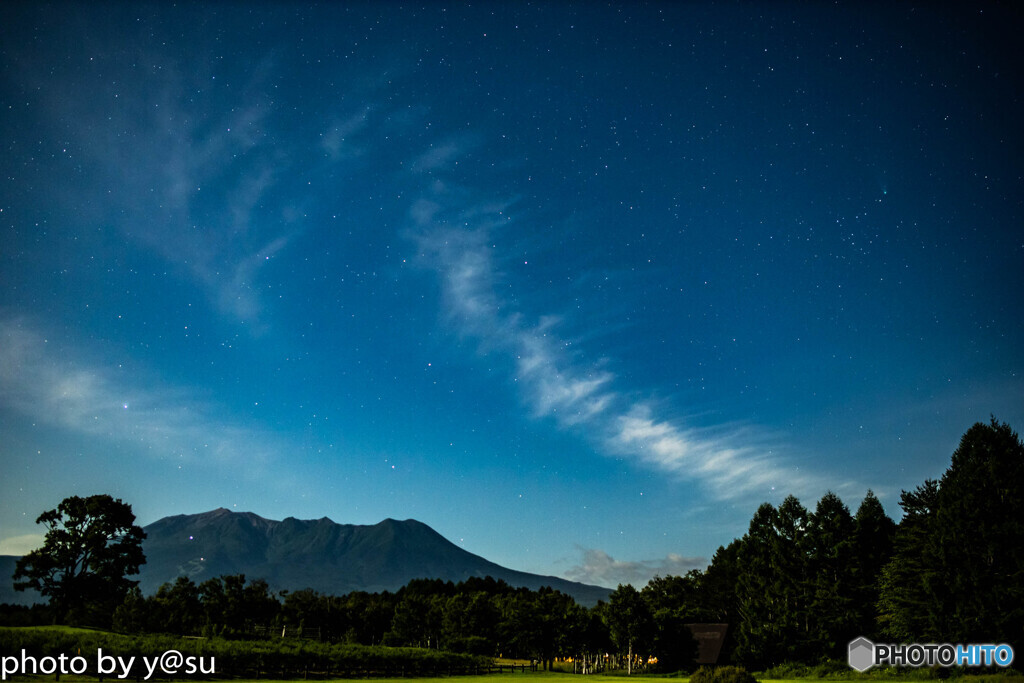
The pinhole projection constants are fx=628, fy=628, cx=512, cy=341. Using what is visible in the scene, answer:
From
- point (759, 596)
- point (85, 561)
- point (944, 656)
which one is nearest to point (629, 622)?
point (759, 596)

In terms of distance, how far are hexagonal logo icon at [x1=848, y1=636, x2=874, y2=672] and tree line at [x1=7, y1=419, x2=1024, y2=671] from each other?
1118 mm

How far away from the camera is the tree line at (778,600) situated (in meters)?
46.1

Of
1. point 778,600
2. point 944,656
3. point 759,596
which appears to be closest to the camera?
point 944,656

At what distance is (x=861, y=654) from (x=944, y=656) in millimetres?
23858

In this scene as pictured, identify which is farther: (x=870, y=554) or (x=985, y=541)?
(x=870, y=554)

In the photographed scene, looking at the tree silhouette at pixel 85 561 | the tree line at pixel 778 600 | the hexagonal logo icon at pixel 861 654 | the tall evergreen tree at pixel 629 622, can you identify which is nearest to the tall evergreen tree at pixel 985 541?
the tree line at pixel 778 600

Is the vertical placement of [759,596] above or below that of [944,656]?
below

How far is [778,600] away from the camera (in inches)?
2953

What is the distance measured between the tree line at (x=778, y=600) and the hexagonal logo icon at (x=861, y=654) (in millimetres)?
1118

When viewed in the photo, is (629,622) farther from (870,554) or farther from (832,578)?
(870,554)

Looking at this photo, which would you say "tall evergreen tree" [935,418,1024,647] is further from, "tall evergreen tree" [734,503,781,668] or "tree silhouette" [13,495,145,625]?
"tree silhouette" [13,495,145,625]

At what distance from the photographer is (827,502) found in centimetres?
7962

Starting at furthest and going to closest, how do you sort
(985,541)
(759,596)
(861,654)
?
(759,596) → (861,654) → (985,541)

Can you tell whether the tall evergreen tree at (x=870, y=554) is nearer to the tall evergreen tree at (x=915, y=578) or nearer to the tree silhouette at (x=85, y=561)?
the tall evergreen tree at (x=915, y=578)
